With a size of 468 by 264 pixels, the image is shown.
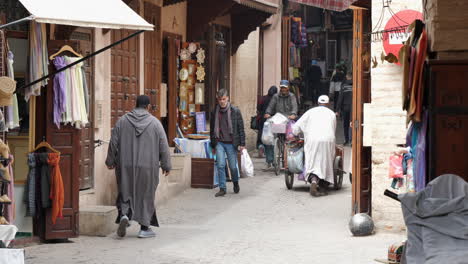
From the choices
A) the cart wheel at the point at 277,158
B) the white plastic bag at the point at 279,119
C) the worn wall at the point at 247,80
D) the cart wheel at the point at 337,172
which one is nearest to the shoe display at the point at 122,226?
the cart wheel at the point at 337,172

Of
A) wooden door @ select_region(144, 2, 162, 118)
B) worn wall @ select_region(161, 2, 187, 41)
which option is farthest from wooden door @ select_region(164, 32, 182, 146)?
wooden door @ select_region(144, 2, 162, 118)

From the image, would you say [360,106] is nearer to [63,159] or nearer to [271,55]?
[63,159]

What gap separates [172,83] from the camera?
1864 cm

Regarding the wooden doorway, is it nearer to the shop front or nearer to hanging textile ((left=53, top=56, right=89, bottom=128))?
the shop front

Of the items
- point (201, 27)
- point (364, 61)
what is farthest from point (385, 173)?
point (201, 27)

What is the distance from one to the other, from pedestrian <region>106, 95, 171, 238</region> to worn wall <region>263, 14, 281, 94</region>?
46.6ft

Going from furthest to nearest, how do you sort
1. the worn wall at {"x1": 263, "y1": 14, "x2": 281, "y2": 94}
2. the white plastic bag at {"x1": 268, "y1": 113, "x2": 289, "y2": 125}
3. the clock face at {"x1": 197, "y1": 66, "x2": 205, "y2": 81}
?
the worn wall at {"x1": 263, "y1": 14, "x2": 281, "y2": 94} → the clock face at {"x1": 197, "y1": 66, "x2": 205, "y2": 81} → the white plastic bag at {"x1": 268, "y1": 113, "x2": 289, "y2": 125}

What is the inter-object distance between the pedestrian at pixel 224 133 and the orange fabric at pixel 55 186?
5.38m

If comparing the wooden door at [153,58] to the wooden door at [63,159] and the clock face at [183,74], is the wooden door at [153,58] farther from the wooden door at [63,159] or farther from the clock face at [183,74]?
the wooden door at [63,159]

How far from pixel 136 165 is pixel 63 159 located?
1.03m

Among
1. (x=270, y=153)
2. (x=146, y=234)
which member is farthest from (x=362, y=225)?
(x=270, y=153)

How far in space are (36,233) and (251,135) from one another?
13311mm

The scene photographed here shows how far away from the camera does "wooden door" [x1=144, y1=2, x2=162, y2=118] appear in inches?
667

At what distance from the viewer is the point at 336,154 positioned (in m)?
17.0
